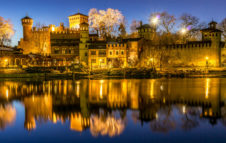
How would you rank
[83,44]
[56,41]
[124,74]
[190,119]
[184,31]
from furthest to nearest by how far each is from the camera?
[184,31], [56,41], [83,44], [124,74], [190,119]

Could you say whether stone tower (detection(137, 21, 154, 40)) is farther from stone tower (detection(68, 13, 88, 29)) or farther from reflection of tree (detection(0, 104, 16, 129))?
reflection of tree (detection(0, 104, 16, 129))

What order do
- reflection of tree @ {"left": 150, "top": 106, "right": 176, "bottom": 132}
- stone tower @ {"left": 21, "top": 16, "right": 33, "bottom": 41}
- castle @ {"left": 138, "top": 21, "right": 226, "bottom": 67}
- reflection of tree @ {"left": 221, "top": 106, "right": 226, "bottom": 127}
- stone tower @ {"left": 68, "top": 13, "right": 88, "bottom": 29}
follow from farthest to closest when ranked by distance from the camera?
stone tower @ {"left": 68, "top": 13, "right": 88, "bottom": 29} < stone tower @ {"left": 21, "top": 16, "right": 33, "bottom": 41} < castle @ {"left": 138, "top": 21, "right": 226, "bottom": 67} < reflection of tree @ {"left": 221, "top": 106, "right": 226, "bottom": 127} < reflection of tree @ {"left": 150, "top": 106, "right": 176, "bottom": 132}

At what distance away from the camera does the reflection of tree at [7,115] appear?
12055mm

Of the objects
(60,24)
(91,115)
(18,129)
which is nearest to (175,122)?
(91,115)

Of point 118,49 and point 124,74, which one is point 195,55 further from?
point 124,74

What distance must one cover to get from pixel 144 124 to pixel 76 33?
158 feet

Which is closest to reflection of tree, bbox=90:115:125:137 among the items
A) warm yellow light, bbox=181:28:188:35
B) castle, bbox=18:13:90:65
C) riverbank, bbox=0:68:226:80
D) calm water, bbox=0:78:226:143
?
calm water, bbox=0:78:226:143

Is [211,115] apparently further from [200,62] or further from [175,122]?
[200,62]

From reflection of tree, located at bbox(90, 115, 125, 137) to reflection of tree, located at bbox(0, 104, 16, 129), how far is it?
173 inches

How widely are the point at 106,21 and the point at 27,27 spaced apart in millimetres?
19559

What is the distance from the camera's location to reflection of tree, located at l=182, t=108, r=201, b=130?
11.1 m

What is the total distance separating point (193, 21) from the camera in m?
55.2

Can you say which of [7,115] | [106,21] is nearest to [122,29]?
[106,21]

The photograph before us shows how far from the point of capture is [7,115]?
13.8m
